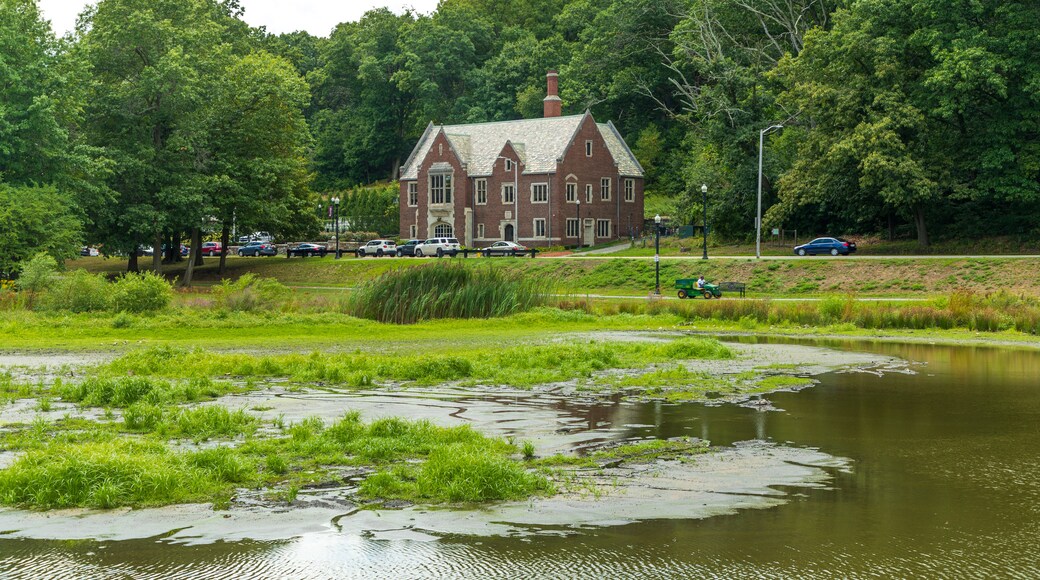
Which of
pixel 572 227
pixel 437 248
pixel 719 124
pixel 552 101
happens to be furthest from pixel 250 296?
pixel 552 101

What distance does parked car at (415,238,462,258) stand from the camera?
87750 mm

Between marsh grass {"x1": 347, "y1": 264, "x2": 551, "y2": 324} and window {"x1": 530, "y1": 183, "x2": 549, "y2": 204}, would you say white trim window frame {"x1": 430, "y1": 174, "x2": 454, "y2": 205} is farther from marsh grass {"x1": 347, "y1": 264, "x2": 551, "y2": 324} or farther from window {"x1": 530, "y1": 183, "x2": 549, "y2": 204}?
marsh grass {"x1": 347, "y1": 264, "x2": 551, "y2": 324}

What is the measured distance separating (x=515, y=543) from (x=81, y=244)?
54.0 metres

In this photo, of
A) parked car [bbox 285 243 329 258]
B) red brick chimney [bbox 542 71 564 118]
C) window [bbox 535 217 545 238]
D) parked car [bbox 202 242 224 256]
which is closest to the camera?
parked car [bbox 285 243 329 258]

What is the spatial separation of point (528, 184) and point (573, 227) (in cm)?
543

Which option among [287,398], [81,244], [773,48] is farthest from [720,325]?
[773,48]

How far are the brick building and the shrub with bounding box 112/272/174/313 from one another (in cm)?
5719

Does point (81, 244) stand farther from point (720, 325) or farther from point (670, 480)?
point (670, 480)

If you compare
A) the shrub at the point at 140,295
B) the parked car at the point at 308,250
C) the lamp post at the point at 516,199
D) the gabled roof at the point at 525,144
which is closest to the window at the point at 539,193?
the gabled roof at the point at 525,144

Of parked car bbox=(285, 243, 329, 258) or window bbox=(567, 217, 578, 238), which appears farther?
window bbox=(567, 217, 578, 238)

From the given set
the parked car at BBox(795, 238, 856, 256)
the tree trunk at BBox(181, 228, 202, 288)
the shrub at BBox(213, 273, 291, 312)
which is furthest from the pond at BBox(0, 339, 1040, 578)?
the tree trunk at BBox(181, 228, 202, 288)

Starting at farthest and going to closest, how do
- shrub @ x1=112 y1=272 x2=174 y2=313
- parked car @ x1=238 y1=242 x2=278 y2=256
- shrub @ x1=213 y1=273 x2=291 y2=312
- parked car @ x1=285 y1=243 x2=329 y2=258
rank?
parked car @ x1=238 y1=242 x2=278 y2=256 < parked car @ x1=285 y1=243 x2=329 y2=258 < shrub @ x1=213 y1=273 x2=291 y2=312 < shrub @ x1=112 y1=272 x2=174 y2=313

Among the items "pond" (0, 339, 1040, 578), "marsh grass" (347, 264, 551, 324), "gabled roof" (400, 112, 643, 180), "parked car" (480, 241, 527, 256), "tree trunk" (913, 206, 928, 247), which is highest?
"gabled roof" (400, 112, 643, 180)

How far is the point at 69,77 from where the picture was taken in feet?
198
